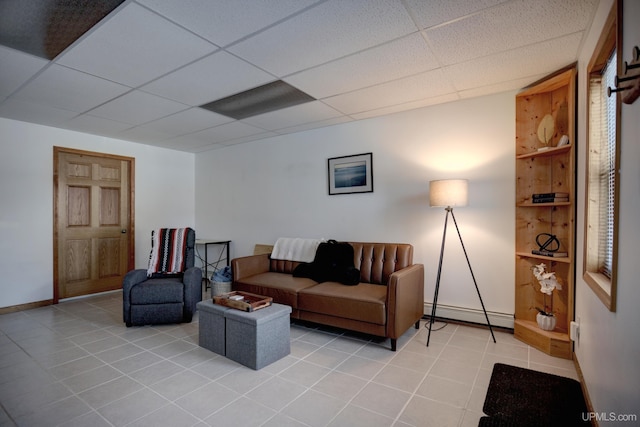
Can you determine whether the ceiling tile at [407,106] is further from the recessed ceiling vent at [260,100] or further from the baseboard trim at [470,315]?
the baseboard trim at [470,315]

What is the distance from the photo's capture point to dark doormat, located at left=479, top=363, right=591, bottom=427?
1778 mm

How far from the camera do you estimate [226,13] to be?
1834 mm

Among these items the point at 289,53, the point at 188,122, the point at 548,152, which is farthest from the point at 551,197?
the point at 188,122

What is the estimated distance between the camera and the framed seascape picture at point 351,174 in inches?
152

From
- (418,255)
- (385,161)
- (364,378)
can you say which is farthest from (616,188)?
(385,161)

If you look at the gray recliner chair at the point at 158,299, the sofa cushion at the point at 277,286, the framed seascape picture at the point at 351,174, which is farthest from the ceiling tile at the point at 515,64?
the gray recliner chair at the point at 158,299

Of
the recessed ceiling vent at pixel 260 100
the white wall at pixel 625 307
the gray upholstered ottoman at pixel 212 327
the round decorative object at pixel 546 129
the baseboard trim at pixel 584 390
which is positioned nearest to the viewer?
the white wall at pixel 625 307

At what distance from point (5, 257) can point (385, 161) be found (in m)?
4.80

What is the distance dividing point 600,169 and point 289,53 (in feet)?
7.31

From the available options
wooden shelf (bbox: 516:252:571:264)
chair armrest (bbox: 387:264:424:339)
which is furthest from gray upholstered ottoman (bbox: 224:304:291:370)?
wooden shelf (bbox: 516:252:571:264)

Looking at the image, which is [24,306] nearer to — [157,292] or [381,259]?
[157,292]

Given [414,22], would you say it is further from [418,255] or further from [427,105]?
[418,255]

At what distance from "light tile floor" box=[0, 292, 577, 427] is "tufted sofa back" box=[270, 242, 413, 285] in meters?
0.64

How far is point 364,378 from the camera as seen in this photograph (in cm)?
226
